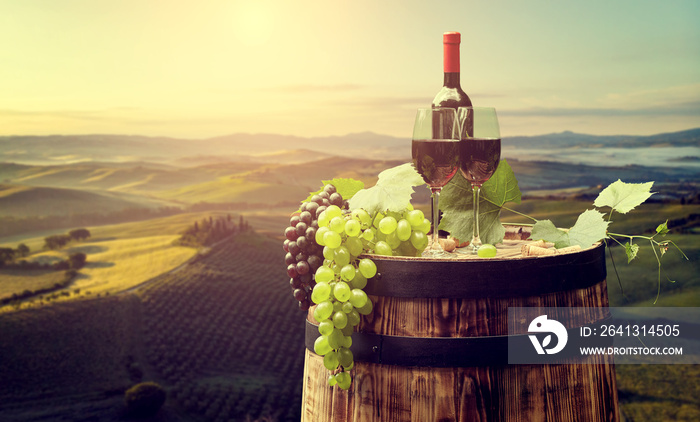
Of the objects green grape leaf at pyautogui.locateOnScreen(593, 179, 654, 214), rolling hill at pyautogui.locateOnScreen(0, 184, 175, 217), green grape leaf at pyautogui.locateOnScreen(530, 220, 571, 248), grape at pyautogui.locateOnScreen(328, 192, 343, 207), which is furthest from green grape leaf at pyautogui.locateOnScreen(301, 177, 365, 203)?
rolling hill at pyautogui.locateOnScreen(0, 184, 175, 217)

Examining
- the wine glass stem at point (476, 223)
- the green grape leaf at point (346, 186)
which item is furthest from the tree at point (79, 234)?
the wine glass stem at point (476, 223)

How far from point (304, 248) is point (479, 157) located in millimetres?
613

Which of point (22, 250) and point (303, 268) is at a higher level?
point (22, 250)

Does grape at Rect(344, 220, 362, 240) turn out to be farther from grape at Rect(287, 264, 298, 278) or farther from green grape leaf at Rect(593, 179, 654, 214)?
green grape leaf at Rect(593, 179, 654, 214)

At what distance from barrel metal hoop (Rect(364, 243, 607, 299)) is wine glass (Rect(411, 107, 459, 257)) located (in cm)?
26

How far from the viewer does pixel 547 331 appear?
1551 millimetres

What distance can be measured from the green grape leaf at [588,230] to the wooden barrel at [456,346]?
0.60ft

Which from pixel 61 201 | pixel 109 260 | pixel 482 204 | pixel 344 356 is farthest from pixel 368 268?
pixel 61 201

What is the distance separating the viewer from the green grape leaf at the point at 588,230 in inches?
68.5

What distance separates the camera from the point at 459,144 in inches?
68.4

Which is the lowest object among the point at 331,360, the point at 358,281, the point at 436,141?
the point at 331,360

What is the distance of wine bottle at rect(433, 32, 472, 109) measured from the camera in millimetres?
1883

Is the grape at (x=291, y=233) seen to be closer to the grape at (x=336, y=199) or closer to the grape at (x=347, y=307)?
the grape at (x=336, y=199)

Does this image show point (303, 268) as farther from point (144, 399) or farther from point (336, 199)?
point (144, 399)
